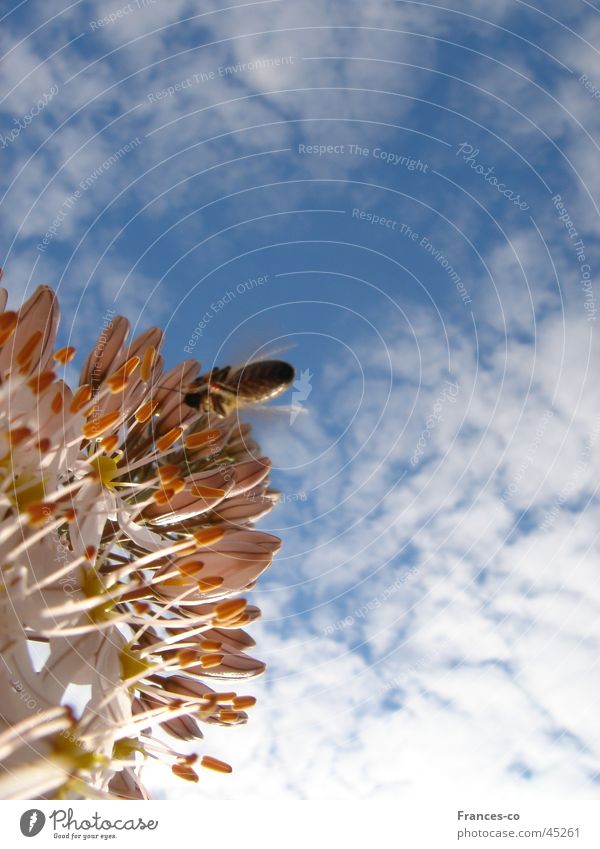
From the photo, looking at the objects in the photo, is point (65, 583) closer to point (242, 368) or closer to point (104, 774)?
point (104, 774)

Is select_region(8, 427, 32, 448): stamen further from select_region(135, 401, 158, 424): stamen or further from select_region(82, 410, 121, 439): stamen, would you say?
select_region(135, 401, 158, 424): stamen

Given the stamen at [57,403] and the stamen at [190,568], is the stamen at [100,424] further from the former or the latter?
the stamen at [190,568]

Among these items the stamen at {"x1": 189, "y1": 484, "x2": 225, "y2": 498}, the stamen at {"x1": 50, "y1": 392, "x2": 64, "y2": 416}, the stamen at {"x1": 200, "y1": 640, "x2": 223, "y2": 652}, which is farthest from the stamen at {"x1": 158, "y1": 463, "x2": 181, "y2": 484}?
the stamen at {"x1": 200, "y1": 640, "x2": 223, "y2": 652}

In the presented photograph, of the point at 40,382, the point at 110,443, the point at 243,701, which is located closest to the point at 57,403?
the point at 40,382

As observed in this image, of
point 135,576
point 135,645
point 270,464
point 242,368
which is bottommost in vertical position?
point 135,645

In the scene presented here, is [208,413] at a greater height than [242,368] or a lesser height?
lesser

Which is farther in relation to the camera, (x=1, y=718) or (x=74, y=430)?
(x=74, y=430)

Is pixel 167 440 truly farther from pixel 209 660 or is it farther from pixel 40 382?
pixel 209 660

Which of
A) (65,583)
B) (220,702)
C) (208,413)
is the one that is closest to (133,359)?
(208,413)
